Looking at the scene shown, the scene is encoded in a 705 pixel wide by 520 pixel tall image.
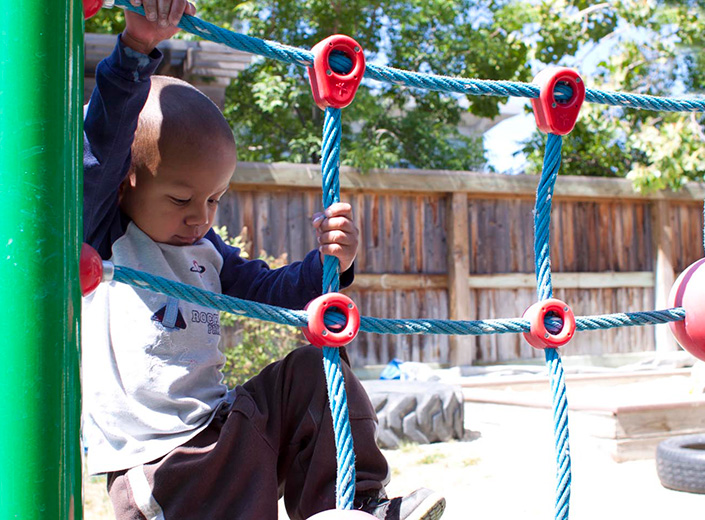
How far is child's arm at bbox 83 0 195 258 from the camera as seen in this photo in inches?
46.9

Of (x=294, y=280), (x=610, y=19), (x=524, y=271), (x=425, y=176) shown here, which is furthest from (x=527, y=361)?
(x=294, y=280)

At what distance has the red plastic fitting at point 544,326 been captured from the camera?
1.39 metres

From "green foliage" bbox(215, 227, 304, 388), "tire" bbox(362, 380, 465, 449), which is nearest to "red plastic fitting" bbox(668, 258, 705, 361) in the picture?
"tire" bbox(362, 380, 465, 449)

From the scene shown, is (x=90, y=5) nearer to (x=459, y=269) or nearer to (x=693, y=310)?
(x=693, y=310)

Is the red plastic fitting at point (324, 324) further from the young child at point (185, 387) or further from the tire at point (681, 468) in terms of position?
the tire at point (681, 468)

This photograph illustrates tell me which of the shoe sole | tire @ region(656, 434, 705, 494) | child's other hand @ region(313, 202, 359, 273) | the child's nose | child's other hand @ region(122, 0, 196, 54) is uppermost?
child's other hand @ region(122, 0, 196, 54)

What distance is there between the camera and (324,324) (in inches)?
47.7

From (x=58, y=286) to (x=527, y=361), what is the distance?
22.3 feet

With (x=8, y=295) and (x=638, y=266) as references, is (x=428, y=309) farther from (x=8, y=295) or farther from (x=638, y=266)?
(x=8, y=295)

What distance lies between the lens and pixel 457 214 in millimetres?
6898

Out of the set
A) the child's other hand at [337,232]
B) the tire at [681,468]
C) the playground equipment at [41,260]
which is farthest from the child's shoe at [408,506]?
the tire at [681,468]

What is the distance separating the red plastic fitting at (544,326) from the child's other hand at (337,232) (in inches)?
13.6

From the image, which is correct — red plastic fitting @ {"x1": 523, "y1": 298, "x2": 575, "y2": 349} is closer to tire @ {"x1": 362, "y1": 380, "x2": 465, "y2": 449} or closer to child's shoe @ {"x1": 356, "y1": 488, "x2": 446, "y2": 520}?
child's shoe @ {"x1": 356, "y1": 488, "x2": 446, "y2": 520}

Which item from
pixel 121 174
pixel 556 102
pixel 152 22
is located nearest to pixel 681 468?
pixel 556 102
